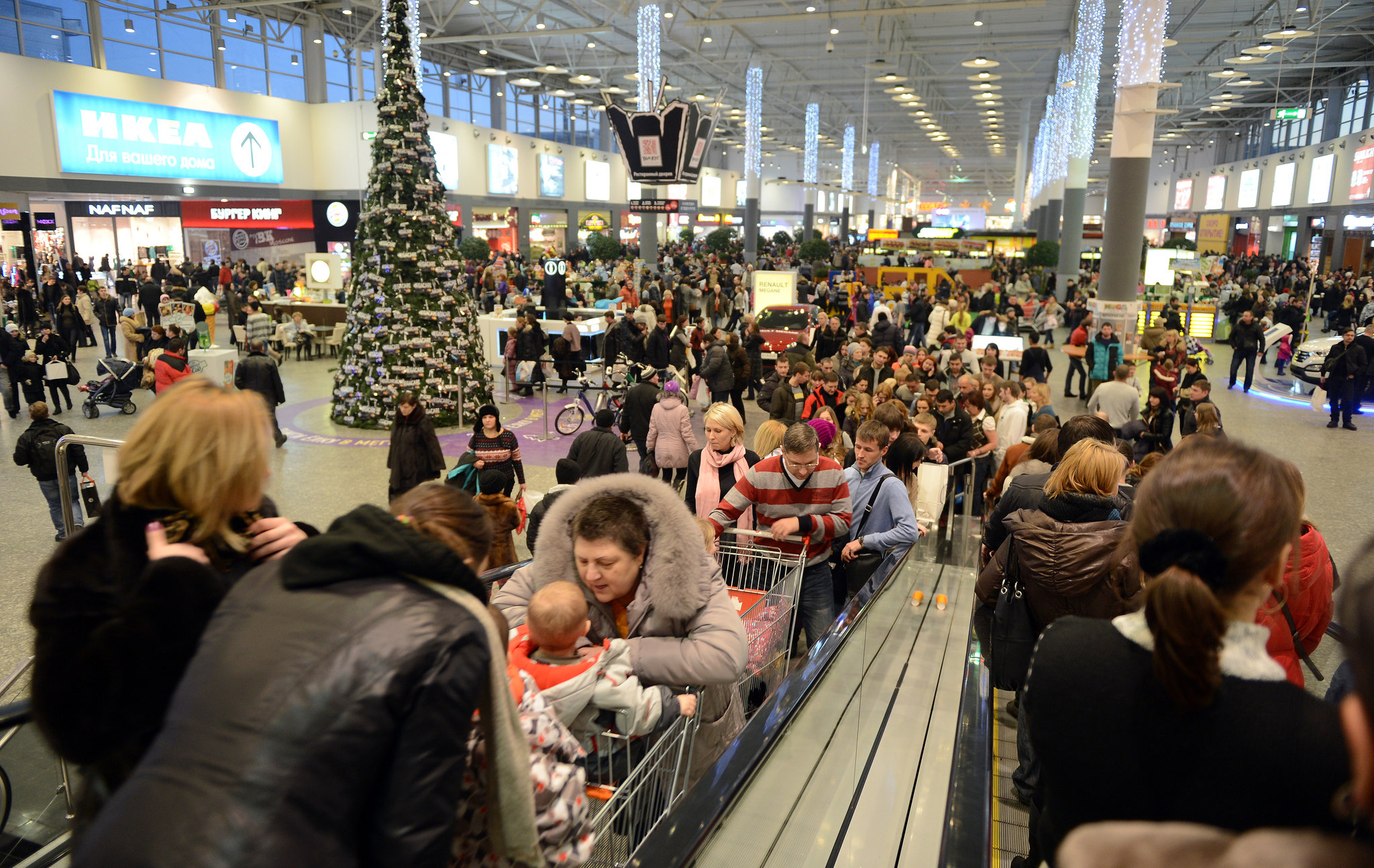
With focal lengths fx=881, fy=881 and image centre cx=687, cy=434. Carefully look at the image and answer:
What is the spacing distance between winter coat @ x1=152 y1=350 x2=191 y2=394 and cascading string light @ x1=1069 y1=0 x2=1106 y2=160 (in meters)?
18.5

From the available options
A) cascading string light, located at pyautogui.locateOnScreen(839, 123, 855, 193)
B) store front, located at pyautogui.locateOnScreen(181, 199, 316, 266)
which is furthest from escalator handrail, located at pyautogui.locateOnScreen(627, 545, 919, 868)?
cascading string light, located at pyautogui.locateOnScreen(839, 123, 855, 193)

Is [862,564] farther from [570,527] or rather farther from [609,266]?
[609,266]

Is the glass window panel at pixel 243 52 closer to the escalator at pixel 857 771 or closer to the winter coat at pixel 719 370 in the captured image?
the winter coat at pixel 719 370

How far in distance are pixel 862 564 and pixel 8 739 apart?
13.3ft

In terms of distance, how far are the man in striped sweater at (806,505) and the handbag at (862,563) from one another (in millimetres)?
273

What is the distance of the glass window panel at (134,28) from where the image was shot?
24.8 m

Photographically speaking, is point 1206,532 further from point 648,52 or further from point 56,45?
point 56,45

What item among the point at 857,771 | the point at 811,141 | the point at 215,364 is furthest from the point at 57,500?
the point at 811,141

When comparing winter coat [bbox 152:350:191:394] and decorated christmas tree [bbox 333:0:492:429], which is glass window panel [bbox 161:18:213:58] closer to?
decorated christmas tree [bbox 333:0:492:429]

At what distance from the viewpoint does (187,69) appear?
90.3ft

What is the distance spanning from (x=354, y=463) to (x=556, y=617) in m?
9.37

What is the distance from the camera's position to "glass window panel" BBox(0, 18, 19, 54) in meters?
22.0

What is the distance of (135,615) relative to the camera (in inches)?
66.1

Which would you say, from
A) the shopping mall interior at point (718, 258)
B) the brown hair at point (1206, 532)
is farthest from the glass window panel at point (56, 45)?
the brown hair at point (1206, 532)
